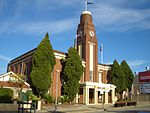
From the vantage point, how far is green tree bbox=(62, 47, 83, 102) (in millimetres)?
43031

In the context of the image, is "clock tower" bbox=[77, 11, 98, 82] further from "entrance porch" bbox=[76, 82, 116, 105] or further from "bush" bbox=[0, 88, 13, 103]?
"bush" bbox=[0, 88, 13, 103]

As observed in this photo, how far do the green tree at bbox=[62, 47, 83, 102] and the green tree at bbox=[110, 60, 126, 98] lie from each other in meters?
10.4

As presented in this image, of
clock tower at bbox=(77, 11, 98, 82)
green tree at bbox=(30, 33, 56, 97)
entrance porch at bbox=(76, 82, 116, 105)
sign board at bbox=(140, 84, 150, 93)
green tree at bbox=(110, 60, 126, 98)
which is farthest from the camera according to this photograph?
sign board at bbox=(140, 84, 150, 93)

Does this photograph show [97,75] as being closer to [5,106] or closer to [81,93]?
[81,93]

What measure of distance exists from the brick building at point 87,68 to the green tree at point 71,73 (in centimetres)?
130

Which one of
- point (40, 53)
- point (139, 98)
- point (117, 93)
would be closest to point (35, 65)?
point (40, 53)

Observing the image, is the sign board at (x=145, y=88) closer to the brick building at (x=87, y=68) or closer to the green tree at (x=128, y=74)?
the green tree at (x=128, y=74)

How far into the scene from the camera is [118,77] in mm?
52781

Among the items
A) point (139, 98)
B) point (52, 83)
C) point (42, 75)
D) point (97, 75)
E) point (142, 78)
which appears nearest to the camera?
point (42, 75)

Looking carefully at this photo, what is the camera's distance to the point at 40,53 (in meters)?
40.1

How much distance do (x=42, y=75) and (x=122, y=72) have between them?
67.1ft

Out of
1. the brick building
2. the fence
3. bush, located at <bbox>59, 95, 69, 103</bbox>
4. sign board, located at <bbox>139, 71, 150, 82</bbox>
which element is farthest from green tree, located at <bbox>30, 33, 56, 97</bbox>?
sign board, located at <bbox>139, 71, 150, 82</bbox>

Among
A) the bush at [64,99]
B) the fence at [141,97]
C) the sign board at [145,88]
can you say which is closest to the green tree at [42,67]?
the bush at [64,99]

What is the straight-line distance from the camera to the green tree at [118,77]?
52.3 meters
